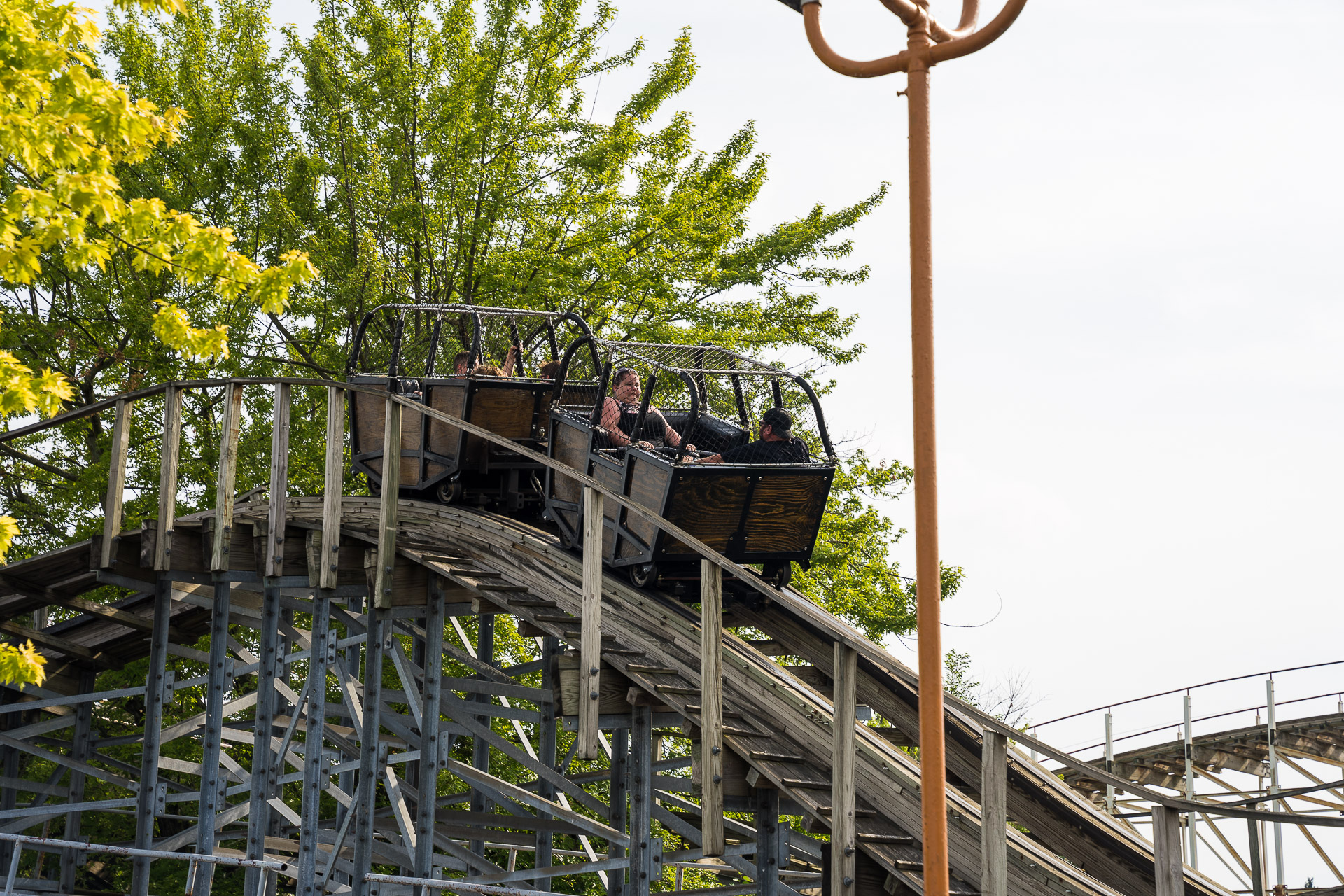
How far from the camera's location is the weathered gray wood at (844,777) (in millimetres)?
6844

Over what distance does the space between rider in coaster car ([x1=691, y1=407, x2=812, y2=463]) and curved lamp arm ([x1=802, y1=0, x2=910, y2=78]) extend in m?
3.47

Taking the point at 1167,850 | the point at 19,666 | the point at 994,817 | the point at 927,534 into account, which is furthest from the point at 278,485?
the point at 1167,850

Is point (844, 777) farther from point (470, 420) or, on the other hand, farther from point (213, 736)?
point (213, 736)

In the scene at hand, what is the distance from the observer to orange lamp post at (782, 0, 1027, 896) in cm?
518

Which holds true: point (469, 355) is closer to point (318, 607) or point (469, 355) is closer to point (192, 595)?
point (318, 607)

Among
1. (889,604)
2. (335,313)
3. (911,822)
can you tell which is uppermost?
(335,313)

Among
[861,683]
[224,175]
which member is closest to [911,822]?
[861,683]

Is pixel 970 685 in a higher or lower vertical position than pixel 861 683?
higher

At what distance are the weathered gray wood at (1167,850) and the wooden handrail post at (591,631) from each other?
12.8ft

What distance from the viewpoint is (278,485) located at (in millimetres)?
11148

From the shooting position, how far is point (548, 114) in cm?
2139

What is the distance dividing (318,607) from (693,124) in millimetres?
13299

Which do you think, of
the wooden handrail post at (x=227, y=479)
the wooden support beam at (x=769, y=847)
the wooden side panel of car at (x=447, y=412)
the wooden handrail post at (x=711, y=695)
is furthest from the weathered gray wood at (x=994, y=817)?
the wooden handrail post at (x=227, y=479)

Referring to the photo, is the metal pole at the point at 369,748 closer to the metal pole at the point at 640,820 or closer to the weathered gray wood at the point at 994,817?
the metal pole at the point at 640,820
